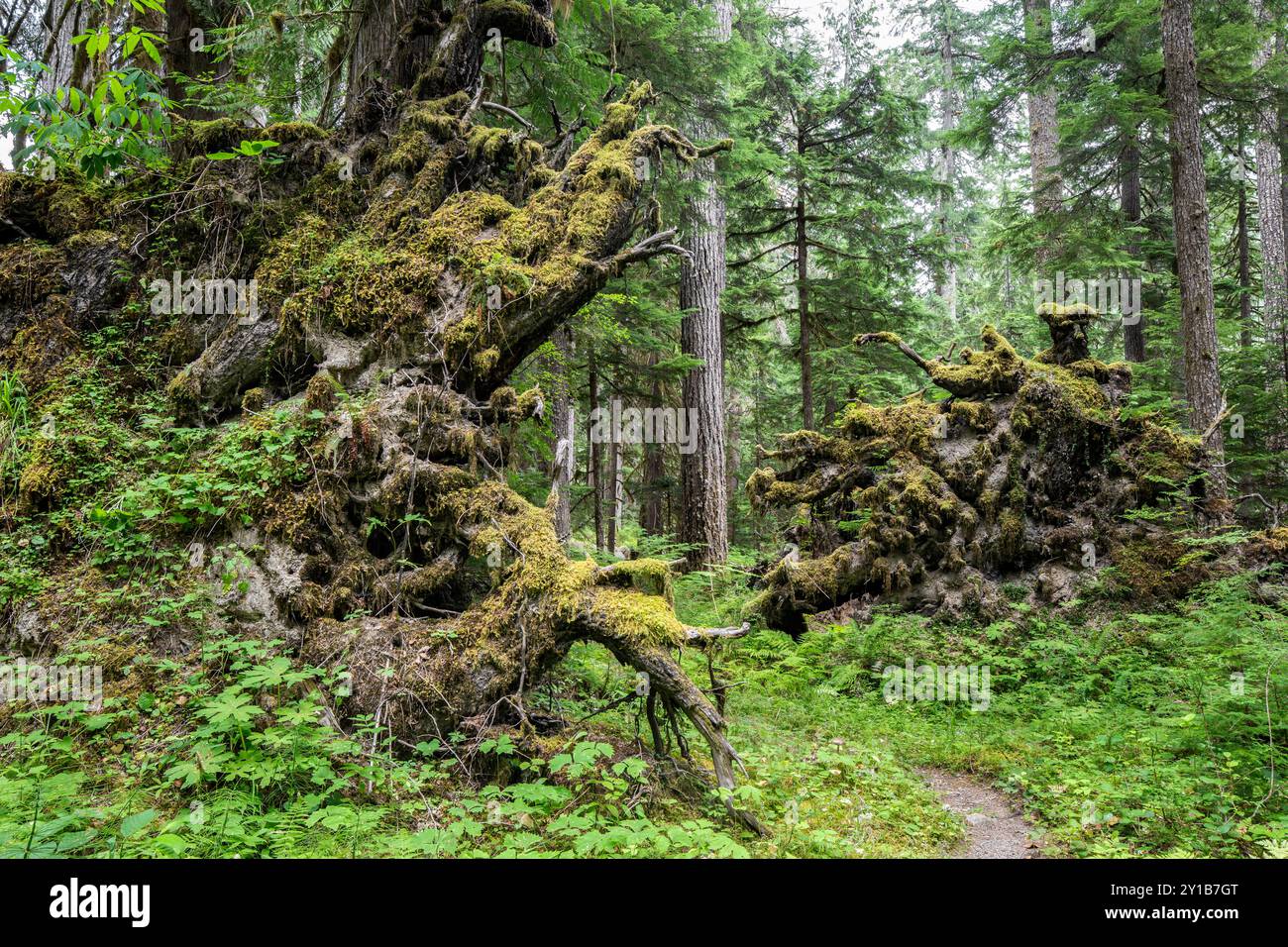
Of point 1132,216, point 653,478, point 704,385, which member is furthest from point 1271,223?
point 653,478

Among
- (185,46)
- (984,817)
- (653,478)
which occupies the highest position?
(185,46)

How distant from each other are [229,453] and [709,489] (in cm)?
758

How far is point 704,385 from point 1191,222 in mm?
7318

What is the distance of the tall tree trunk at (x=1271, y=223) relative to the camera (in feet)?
41.5

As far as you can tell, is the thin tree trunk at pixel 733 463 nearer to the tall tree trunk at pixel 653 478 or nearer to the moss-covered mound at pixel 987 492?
the tall tree trunk at pixel 653 478

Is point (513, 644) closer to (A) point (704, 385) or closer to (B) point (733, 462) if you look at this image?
(A) point (704, 385)

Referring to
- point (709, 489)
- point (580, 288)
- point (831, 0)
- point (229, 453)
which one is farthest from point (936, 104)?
point (229, 453)

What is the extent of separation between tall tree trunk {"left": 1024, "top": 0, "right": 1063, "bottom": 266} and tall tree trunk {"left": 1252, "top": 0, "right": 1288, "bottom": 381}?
10.7ft

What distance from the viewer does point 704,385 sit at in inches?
451

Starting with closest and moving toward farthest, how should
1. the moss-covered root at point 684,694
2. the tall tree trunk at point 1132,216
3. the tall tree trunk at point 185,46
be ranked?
the moss-covered root at point 684,694 < the tall tree trunk at point 185,46 < the tall tree trunk at point 1132,216

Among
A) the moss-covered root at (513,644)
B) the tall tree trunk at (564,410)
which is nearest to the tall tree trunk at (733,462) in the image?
the tall tree trunk at (564,410)

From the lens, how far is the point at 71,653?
13.5ft

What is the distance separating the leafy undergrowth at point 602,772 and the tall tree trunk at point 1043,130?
35.3 feet

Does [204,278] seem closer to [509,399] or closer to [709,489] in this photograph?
[509,399]
